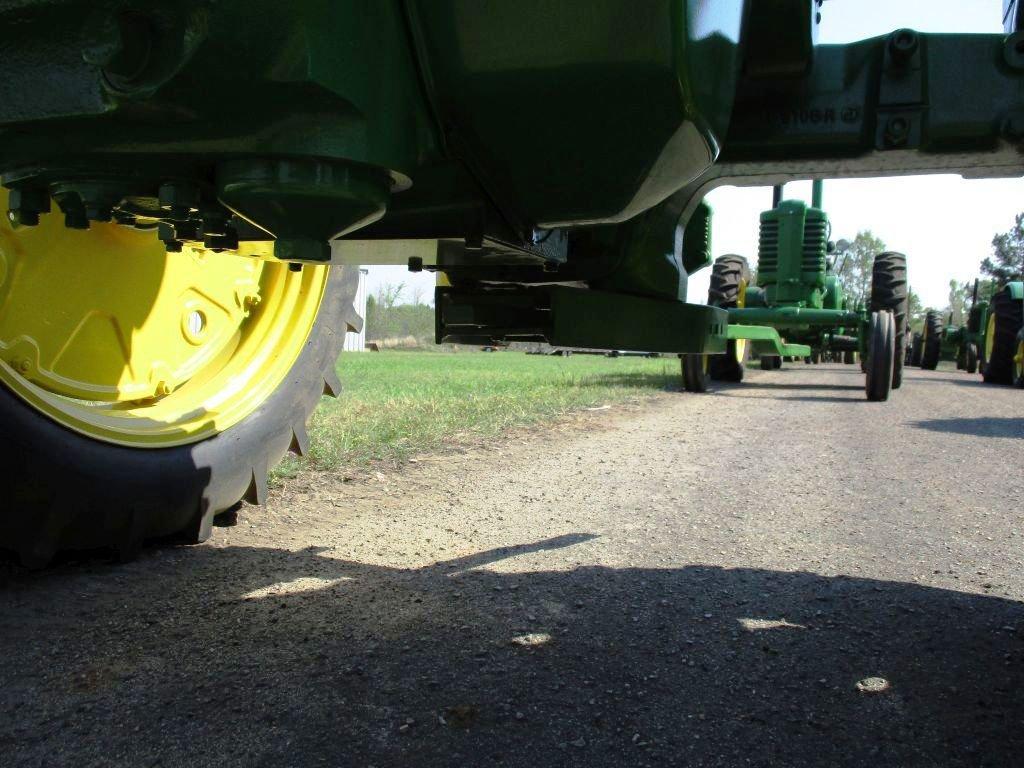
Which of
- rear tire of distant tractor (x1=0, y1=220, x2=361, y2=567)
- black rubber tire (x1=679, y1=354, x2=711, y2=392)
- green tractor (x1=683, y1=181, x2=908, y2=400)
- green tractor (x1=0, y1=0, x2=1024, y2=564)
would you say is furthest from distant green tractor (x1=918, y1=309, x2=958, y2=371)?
green tractor (x1=0, y1=0, x2=1024, y2=564)

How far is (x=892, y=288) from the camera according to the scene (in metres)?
8.72

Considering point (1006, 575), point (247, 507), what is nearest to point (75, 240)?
point (247, 507)

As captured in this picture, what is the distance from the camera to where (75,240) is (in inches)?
83.8

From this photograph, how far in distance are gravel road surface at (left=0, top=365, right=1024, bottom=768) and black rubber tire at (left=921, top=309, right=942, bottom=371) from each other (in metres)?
16.9

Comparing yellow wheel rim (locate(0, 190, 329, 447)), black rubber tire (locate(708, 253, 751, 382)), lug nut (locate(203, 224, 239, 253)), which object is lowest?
yellow wheel rim (locate(0, 190, 329, 447))

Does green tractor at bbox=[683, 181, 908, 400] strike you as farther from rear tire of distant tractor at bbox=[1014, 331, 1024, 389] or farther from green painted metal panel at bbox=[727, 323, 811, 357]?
rear tire of distant tractor at bbox=[1014, 331, 1024, 389]

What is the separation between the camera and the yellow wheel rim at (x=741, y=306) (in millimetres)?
9030

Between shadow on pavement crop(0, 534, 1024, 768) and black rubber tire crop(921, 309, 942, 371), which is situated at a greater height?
black rubber tire crop(921, 309, 942, 371)

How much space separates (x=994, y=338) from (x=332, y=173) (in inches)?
536

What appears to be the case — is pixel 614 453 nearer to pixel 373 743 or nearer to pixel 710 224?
pixel 710 224

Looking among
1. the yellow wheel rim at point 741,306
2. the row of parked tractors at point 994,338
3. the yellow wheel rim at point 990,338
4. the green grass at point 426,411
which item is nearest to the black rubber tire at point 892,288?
the yellow wheel rim at point 741,306

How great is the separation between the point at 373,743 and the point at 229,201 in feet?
2.74

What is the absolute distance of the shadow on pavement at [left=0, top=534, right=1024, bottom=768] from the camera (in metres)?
1.30

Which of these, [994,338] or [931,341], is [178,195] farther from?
[931,341]
